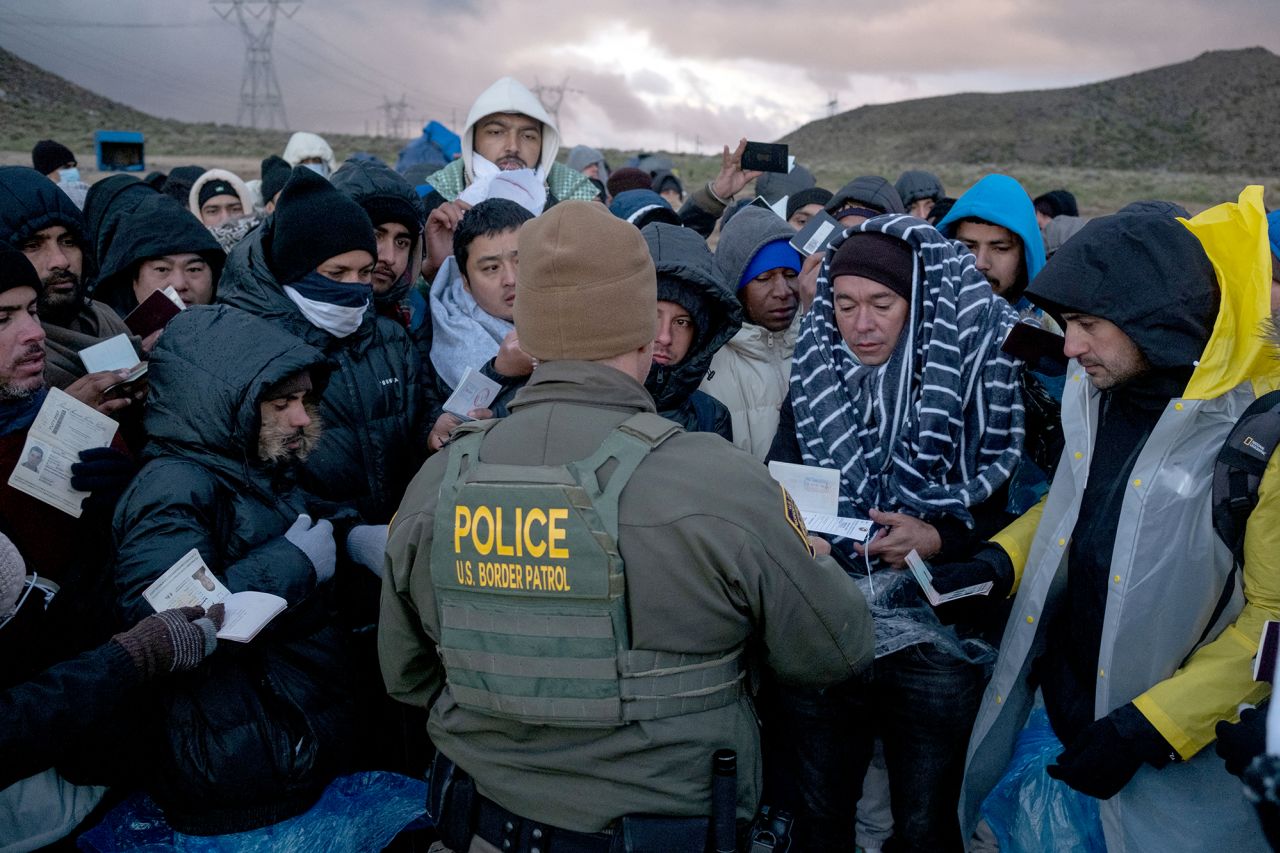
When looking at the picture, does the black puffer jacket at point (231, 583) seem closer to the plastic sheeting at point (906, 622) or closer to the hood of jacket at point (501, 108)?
the plastic sheeting at point (906, 622)

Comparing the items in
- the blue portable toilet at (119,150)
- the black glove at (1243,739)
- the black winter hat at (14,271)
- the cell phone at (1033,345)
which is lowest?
the black glove at (1243,739)

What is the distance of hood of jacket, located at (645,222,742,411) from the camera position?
126 inches

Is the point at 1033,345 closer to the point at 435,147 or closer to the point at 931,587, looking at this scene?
the point at 931,587

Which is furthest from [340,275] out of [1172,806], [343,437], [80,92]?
[80,92]

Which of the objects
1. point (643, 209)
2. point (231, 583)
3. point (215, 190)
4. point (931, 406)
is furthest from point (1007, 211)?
point (215, 190)

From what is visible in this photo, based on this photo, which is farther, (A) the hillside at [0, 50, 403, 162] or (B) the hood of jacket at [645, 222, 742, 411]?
(A) the hillside at [0, 50, 403, 162]

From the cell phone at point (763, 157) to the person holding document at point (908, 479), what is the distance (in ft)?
8.99

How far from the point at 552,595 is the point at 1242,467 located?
5.54 feet

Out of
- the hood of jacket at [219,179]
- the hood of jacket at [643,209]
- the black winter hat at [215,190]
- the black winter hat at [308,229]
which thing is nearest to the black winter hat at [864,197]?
the hood of jacket at [643,209]

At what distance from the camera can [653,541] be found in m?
1.78

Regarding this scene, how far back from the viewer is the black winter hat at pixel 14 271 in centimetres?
275

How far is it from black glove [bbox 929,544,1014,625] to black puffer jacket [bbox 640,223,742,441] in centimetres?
94

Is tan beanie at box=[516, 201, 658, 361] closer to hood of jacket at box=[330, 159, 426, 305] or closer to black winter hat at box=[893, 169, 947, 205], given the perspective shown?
Result: hood of jacket at box=[330, 159, 426, 305]

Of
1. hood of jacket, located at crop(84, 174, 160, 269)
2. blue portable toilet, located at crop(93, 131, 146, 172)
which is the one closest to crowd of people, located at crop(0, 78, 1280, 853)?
hood of jacket, located at crop(84, 174, 160, 269)
